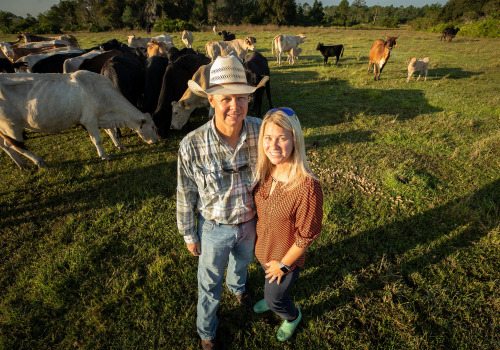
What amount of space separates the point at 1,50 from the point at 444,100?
18631 millimetres

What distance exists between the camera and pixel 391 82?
9906 millimetres

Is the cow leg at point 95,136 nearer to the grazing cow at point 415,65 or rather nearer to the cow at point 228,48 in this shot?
the cow at point 228,48

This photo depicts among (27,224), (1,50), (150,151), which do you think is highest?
(1,50)

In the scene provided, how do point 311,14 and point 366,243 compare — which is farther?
point 311,14

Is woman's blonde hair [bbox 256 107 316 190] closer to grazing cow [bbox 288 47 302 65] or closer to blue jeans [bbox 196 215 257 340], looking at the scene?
blue jeans [bbox 196 215 257 340]

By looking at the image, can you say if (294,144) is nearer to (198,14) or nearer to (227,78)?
(227,78)

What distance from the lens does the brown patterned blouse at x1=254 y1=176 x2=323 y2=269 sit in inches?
58.6

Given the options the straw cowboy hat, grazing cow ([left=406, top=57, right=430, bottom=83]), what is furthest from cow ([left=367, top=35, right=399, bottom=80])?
the straw cowboy hat

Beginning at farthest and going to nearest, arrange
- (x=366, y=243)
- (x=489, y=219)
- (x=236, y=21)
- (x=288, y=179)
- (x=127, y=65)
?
(x=236, y=21), (x=127, y=65), (x=489, y=219), (x=366, y=243), (x=288, y=179)

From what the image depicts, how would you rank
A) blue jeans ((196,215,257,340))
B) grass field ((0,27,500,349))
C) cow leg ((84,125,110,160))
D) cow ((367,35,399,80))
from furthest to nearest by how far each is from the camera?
1. cow ((367,35,399,80))
2. cow leg ((84,125,110,160))
3. grass field ((0,27,500,349))
4. blue jeans ((196,215,257,340))

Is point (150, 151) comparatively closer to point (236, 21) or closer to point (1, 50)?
point (1, 50)

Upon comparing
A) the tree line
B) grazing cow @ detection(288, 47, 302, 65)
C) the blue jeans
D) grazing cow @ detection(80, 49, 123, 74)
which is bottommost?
the blue jeans

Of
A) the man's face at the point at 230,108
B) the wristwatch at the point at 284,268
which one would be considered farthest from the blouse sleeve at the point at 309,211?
the man's face at the point at 230,108

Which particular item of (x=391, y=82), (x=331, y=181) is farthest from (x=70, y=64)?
(x=391, y=82)
